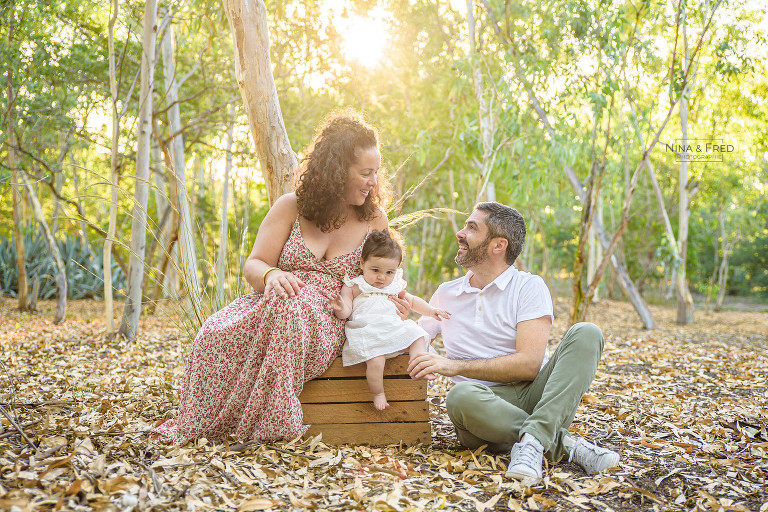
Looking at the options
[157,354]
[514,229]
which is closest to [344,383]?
[514,229]

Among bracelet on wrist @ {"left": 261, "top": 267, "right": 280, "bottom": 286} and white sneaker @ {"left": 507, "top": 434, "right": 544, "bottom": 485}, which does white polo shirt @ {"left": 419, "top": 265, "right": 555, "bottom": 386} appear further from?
bracelet on wrist @ {"left": 261, "top": 267, "right": 280, "bottom": 286}

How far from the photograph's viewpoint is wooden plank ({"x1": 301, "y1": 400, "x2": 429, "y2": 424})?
281 cm

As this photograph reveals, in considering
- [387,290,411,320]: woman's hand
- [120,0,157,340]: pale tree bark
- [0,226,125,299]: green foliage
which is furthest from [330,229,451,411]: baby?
[0,226,125,299]: green foliage

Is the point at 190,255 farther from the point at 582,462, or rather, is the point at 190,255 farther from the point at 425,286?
the point at 425,286

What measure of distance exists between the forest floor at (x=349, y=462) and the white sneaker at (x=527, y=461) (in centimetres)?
5

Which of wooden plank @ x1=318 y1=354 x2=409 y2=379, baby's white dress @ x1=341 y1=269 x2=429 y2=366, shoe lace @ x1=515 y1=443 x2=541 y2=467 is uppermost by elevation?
baby's white dress @ x1=341 y1=269 x2=429 y2=366

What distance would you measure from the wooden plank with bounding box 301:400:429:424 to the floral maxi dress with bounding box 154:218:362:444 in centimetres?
8

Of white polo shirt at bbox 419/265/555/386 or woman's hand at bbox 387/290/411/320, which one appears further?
woman's hand at bbox 387/290/411/320

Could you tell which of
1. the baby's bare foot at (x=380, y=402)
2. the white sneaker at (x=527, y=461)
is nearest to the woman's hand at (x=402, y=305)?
the baby's bare foot at (x=380, y=402)

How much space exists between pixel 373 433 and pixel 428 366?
43cm

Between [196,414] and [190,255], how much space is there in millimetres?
1371

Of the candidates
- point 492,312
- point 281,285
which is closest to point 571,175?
point 492,312

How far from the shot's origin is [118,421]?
307cm

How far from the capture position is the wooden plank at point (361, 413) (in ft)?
9.23
